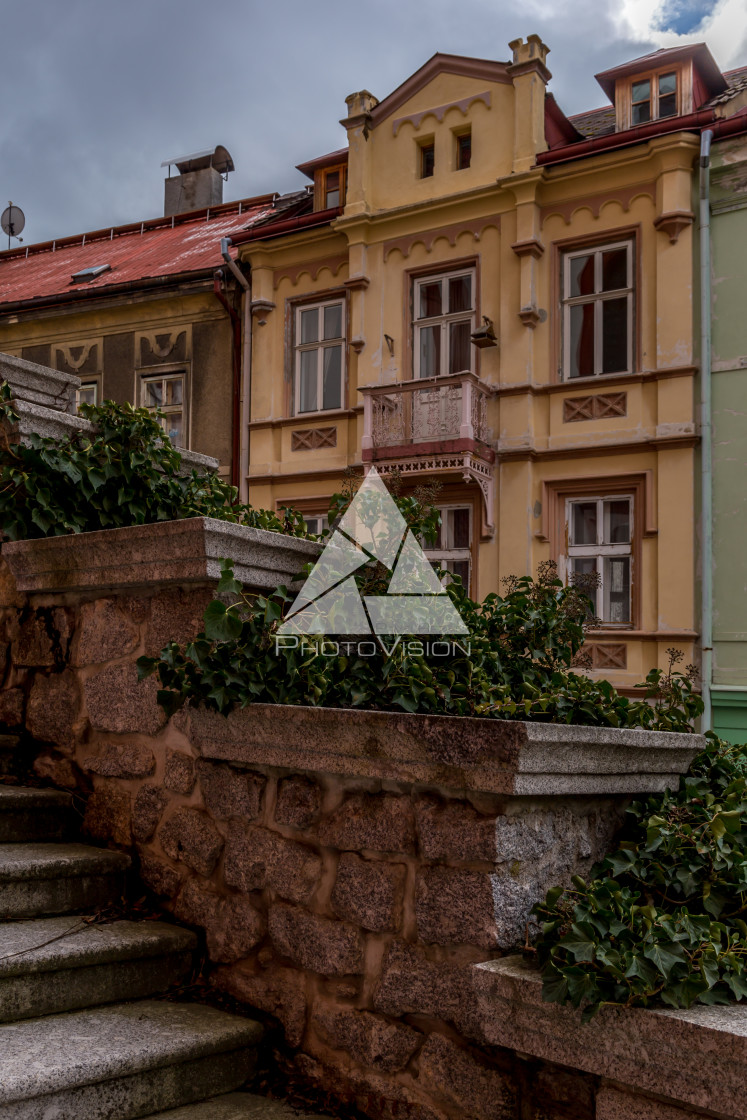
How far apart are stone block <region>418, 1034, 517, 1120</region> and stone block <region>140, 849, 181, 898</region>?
3.18ft

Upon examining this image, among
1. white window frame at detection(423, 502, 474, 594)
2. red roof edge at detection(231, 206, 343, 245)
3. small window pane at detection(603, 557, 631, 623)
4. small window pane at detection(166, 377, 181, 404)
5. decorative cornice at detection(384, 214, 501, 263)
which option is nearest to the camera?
small window pane at detection(603, 557, 631, 623)

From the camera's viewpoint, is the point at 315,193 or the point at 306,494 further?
the point at 315,193

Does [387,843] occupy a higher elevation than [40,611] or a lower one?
lower

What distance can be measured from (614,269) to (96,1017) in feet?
34.1

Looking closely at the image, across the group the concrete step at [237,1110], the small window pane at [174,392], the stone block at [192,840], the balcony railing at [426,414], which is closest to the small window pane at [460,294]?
the balcony railing at [426,414]

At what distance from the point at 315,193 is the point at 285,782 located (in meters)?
12.4

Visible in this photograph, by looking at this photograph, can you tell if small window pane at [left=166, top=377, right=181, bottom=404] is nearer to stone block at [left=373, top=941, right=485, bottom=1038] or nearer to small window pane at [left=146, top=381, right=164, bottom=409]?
small window pane at [left=146, top=381, right=164, bottom=409]

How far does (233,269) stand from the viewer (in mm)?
13359

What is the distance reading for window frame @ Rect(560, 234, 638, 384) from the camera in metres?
11.0

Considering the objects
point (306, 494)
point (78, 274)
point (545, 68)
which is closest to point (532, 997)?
point (306, 494)

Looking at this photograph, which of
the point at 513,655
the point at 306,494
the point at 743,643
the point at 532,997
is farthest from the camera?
the point at 306,494

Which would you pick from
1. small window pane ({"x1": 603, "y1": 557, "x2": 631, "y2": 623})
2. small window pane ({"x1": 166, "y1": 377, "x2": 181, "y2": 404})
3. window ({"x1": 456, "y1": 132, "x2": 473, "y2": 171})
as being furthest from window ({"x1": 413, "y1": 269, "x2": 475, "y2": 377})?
small window pane ({"x1": 166, "y1": 377, "x2": 181, "y2": 404})

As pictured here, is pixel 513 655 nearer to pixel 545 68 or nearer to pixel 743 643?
pixel 743 643

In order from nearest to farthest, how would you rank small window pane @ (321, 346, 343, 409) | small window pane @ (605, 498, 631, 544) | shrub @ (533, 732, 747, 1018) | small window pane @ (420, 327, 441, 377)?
shrub @ (533, 732, 747, 1018) → small window pane @ (605, 498, 631, 544) → small window pane @ (420, 327, 441, 377) → small window pane @ (321, 346, 343, 409)
